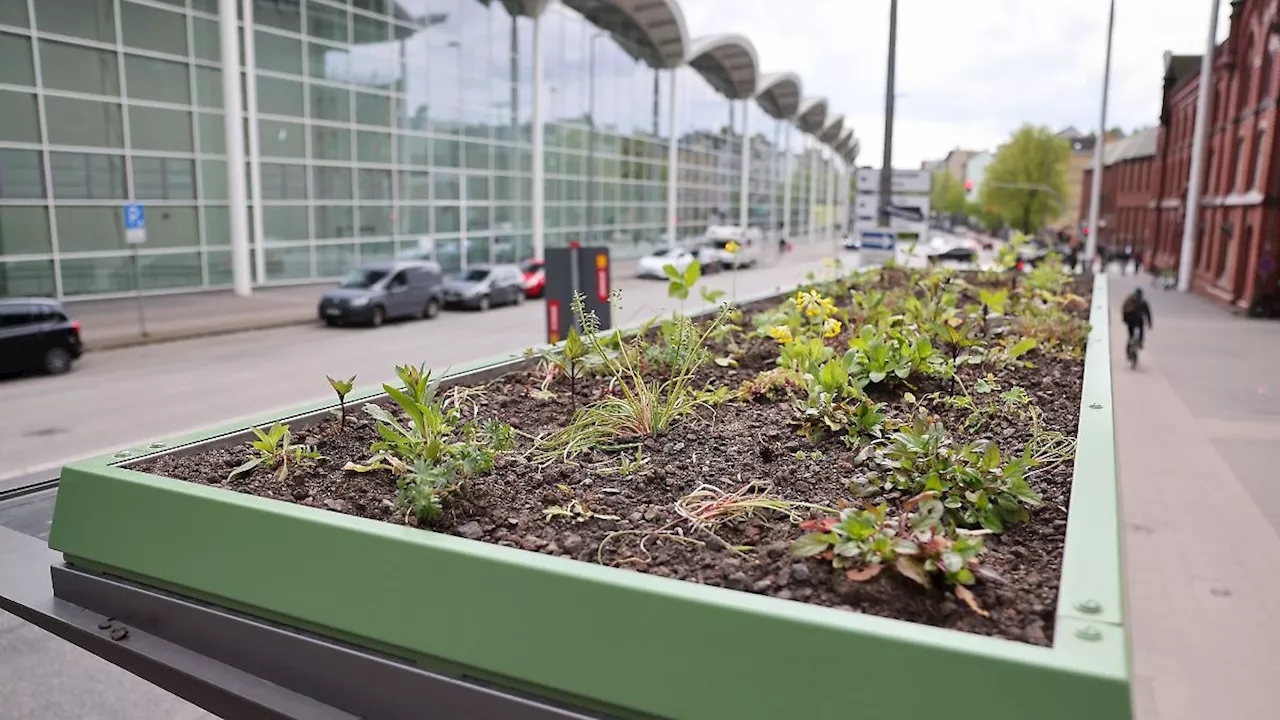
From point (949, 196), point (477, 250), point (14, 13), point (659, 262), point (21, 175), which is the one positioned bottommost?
point (659, 262)

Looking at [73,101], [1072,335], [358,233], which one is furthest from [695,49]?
[1072,335]

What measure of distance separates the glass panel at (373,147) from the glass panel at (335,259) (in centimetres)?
298

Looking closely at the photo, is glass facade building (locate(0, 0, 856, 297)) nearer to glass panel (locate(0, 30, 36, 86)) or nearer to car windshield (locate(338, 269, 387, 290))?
glass panel (locate(0, 30, 36, 86))

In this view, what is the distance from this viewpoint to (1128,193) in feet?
186

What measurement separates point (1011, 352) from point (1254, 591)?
2.83 metres

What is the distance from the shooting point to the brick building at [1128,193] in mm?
51875

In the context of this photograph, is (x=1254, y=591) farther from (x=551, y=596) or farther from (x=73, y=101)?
(x=73, y=101)

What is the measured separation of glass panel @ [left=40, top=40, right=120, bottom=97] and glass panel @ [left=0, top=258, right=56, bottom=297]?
11.5 feet

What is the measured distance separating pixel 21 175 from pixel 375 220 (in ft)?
37.2

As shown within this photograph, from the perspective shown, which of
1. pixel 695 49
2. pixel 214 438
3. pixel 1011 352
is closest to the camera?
pixel 214 438

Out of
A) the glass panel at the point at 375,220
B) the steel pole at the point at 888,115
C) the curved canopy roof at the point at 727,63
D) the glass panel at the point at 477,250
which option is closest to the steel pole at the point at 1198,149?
the steel pole at the point at 888,115

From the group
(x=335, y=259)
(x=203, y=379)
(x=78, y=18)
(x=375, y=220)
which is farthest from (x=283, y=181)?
(x=203, y=379)

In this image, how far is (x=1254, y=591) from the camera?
632cm

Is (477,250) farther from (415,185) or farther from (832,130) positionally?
(832,130)
